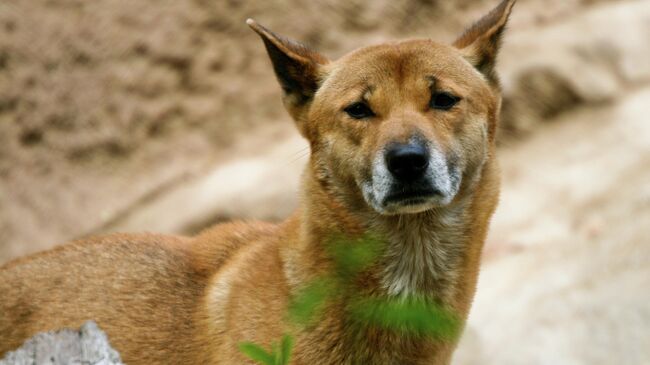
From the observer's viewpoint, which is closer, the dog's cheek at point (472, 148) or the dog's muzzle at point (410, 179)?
the dog's muzzle at point (410, 179)

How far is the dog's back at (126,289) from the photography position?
429cm

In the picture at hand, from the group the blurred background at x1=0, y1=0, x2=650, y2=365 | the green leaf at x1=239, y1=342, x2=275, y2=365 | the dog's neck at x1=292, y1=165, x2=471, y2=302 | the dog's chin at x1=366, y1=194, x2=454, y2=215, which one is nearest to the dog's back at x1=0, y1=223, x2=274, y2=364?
the dog's neck at x1=292, y1=165, x2=471, y2=302

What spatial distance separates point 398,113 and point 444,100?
0.25 m

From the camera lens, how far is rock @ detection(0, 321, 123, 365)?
3.56 meters

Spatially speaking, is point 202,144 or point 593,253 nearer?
point 593,253

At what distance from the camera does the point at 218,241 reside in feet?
15.2

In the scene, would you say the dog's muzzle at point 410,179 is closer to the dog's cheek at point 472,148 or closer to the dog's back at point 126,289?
the dog's cheek at point 472,148

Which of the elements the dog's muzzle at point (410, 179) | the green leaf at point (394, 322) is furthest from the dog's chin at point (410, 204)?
the green leaf at point (394, 322)

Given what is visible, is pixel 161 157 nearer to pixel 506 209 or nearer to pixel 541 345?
pixel 506 209

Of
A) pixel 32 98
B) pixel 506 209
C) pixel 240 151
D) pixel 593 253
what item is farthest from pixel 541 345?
pixel 32 98

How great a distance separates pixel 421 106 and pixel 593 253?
3267mm

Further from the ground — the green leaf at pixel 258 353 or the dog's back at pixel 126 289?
the green leaf at pixel 258 353

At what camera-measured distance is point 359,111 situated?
4.23m

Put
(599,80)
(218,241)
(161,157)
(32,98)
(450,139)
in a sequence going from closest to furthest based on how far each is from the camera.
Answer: (450,139)
(218,241)
(32,98)
(161,157)
(599,80)
